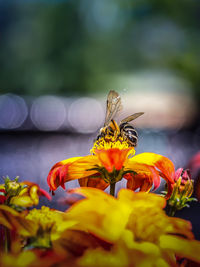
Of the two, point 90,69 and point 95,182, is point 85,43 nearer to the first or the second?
point 90,69

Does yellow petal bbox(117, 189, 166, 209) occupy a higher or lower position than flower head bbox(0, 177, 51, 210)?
higher

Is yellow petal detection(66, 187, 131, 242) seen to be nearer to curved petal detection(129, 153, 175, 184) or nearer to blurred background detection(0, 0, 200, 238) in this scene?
curved petal detection(129, 153, 175, 184)

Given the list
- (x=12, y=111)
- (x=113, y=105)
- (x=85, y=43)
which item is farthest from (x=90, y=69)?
(x=113, y=105)

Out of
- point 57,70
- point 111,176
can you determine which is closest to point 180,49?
point 57,70

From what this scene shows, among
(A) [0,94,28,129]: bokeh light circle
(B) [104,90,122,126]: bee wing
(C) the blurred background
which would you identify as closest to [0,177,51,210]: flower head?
(B) [104,90,122,126]: bee wing

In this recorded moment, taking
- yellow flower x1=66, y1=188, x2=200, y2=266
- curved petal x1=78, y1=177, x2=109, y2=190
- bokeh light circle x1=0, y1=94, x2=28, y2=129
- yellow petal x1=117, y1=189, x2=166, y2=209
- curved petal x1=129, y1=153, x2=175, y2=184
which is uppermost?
curved petal x1=129, y1=153, x2=175, y2=184

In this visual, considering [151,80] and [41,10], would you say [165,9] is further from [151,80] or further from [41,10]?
[41,10]
